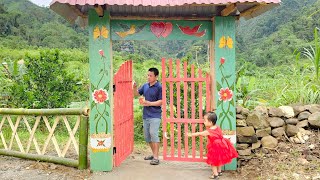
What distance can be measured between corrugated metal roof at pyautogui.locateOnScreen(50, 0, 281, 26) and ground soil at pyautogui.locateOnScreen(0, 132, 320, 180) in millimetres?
2092

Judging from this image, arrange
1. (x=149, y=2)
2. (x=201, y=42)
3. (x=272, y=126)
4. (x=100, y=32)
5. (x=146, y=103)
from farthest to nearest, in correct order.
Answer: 1. (x=201, y=42)
2. (x=146, y=103)
3. (x=272, y=126)
4. (x=100, y=32)
5. (x=149, y=2)

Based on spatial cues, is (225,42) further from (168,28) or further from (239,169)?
(239,169)

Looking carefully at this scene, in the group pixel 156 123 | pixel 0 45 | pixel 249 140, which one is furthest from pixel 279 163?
pixel 0 45

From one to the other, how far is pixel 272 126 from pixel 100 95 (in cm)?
263

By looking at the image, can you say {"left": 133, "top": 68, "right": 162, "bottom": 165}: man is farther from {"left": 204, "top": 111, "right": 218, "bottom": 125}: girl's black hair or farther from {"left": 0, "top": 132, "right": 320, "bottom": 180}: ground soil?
{"left": 204, "top": 111, "right": 218, "bottom": 125}: girl's black hair

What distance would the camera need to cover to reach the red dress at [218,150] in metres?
5.07

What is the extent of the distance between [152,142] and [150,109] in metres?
0.54

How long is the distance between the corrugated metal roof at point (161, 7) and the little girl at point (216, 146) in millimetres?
1554

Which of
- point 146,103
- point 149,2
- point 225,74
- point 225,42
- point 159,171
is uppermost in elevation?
point 149,2

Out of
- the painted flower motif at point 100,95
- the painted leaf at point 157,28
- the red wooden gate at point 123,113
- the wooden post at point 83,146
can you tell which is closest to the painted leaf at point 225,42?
the painted leaf at point 157,28

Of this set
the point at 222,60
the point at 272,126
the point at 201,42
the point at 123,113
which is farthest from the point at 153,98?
the point at 201,42

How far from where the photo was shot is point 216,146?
509 cm

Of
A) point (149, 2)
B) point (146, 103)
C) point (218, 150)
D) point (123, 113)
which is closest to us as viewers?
point (149, 2)

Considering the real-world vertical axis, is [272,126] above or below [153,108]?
below
